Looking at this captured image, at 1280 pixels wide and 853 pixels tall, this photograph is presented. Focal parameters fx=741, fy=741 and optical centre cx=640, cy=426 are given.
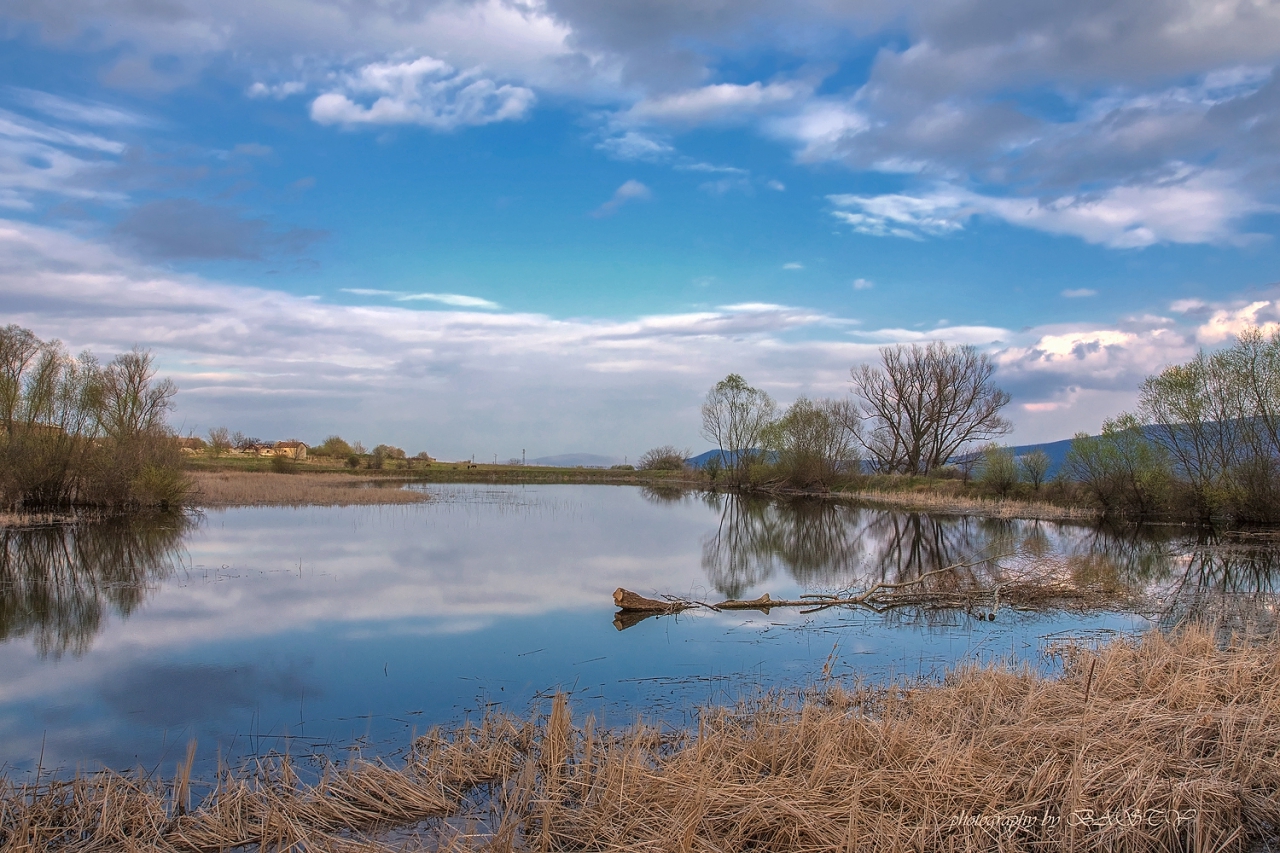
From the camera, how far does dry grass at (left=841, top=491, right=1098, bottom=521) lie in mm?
31703

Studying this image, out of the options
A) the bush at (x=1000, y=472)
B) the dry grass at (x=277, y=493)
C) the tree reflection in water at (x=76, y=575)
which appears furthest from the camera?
the bush at (x=1000, y=472)

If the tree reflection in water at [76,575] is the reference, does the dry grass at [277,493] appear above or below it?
above

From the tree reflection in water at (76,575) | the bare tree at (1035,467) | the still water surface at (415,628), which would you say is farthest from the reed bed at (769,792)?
the bare tree at (1035,467)

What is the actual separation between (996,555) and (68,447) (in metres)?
29.1

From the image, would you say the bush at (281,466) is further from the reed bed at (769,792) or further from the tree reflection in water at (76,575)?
the reed bed at (769,792)

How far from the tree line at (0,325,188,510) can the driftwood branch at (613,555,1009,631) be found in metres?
22.5

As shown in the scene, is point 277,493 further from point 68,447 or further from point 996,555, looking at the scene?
point 996,555

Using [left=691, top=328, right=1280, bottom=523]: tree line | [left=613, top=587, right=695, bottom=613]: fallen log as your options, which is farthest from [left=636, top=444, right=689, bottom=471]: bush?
[left=613, top=587, right=695, bottom=613]: fallen log

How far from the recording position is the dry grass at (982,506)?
104ft

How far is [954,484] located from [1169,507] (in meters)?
14.1

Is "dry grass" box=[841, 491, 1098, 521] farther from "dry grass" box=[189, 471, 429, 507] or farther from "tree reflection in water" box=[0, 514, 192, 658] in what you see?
"tree reflection in water" box=[0, 514, 192, 658]

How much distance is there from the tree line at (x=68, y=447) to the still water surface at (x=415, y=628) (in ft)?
15.1

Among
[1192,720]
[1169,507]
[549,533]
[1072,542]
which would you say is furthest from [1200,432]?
[1192,720]

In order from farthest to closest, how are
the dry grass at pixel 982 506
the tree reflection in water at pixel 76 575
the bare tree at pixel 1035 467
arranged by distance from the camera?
the bare tree at pixel 1035 467 < the dry grass at pixel 982 506 < the tree reflection in water at pixel 76 575
